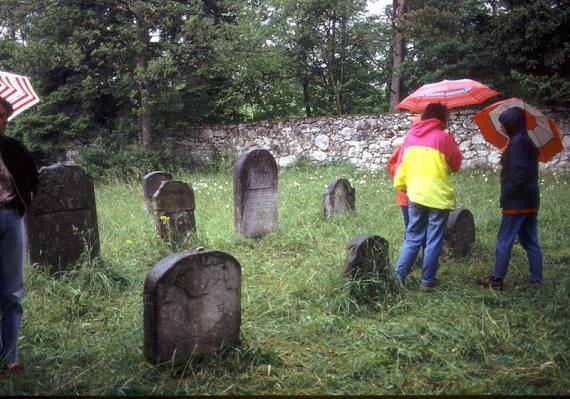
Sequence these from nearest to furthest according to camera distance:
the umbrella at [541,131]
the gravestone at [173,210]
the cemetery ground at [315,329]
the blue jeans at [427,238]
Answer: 1. the cemetery ground at [315,329]
2. the blue jeans at [427,238]
3. the umbrella at [541,131]
4. the gravestone at [173,210]

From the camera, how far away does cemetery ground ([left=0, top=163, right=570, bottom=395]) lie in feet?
9.68

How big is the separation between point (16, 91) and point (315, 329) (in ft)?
29.0

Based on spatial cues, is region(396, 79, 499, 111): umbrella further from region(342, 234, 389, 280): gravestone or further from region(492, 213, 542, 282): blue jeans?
region(342, 234, 389, 280): gravestone

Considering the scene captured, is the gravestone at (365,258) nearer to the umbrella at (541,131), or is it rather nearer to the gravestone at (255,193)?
the umbrella at (541,131)

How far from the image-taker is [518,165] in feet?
14.4

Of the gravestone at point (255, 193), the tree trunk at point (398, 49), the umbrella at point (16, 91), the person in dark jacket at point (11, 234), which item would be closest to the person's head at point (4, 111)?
the person in dark jacket at point (11, 234)

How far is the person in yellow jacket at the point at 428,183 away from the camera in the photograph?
14.5 feet

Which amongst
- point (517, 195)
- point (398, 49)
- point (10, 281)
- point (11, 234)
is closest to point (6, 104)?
point (11, 234)

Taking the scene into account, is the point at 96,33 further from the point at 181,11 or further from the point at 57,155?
the point at 57,155

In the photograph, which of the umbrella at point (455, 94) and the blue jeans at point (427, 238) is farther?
the umbrella at point (455, 94)

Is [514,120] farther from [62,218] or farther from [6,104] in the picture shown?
[62,218]

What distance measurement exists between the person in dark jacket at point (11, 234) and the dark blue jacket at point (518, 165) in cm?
410

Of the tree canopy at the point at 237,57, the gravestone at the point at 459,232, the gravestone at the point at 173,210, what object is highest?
the tree canopy at the point at 237,57

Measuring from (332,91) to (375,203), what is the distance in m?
12.2
